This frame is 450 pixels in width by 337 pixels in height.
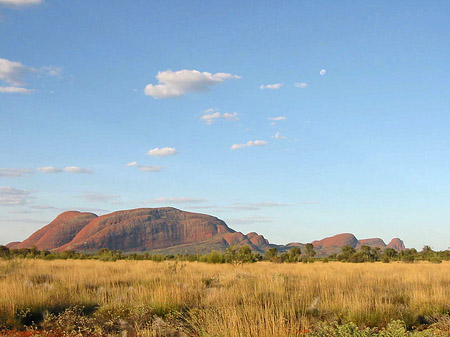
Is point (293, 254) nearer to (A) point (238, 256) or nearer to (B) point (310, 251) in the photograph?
(B) point (310, 251)

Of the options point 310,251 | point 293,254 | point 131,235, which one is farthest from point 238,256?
point 131,235

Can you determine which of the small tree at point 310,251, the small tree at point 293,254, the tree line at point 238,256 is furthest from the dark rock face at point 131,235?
the small tree at point 293,254

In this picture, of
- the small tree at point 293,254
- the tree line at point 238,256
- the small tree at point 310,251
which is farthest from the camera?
the small tree at point 310,251

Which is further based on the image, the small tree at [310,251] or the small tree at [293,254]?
the small tree at [310,251]

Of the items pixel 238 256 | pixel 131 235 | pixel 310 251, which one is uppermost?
pixel 131 235

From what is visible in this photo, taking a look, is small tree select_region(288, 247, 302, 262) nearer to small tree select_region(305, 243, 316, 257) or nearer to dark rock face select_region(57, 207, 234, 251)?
small tree select_region(305, 243, 316, 257)

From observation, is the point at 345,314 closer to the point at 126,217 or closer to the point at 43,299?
the point at 43,299

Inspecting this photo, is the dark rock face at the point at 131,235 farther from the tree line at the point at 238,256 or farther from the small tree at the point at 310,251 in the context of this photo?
the small tree at the point at 310,251

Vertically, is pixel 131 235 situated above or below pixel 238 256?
above

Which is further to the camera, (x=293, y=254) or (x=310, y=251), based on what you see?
(x=310, y=251)

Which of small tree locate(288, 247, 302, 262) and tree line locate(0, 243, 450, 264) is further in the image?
small tree locate(288, 247, 302, 262)

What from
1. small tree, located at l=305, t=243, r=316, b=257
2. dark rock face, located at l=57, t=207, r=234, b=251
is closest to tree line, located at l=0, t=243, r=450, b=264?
small tree, located at l=305, t=243, r=316, b=257

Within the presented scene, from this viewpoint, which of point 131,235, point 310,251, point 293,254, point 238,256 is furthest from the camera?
point 131,235

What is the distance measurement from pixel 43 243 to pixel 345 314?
203547 mm
